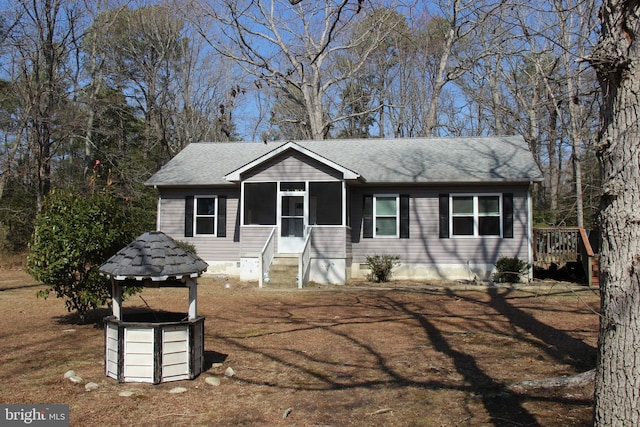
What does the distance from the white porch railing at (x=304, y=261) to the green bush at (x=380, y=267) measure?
2.07 meters

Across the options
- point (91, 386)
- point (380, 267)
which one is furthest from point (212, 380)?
point (380, 267)

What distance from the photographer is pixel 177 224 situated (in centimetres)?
1953

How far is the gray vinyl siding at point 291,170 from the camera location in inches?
689

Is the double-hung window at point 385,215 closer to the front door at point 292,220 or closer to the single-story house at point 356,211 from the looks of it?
the single-story house at point 356,211

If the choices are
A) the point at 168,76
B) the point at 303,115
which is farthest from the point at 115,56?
the point at 303,115

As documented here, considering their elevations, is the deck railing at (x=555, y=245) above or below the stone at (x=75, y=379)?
above

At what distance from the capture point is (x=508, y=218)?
57.5ft

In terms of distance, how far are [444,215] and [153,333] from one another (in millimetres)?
13259

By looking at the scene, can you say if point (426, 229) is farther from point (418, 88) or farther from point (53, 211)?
point (418, 88)

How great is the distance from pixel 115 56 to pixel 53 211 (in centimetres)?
2499

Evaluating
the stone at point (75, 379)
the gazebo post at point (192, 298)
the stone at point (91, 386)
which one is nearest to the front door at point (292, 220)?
the gazebo post at point (192, 298)

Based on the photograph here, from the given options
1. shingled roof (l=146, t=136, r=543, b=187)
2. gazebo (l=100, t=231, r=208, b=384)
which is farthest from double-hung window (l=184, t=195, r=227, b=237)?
gazebo (l=100, t=231, r=208, b=384)

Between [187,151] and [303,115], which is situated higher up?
[303,115]

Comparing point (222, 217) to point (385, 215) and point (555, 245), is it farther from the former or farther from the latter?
point (555, 245)
